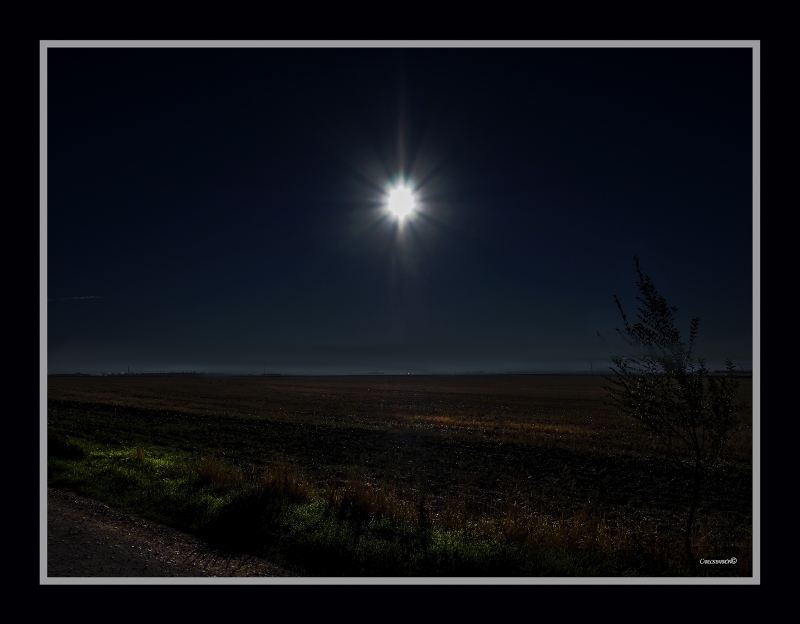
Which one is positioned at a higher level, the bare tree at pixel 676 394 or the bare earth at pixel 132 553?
the bare tree at pixel 676 394

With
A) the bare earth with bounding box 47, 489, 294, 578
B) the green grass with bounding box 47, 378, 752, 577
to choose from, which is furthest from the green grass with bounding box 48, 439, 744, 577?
the bare earth with bounding box 47, 489, 294, 578

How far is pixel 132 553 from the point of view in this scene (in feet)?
26.3

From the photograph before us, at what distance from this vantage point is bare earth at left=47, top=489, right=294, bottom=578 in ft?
24.8

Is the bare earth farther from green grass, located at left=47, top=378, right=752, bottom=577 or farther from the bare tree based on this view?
the bare tree

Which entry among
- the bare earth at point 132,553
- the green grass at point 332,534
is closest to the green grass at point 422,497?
the green grass at point 332,534

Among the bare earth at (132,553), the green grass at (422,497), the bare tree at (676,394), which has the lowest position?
the green grass at (422,497)

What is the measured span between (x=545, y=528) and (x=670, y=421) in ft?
11.2

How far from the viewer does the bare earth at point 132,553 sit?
24.8 ft

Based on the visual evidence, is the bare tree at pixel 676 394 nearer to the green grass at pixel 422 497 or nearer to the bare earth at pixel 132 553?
the green grass at pixel 422 497

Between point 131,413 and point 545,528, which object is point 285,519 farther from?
point 131,413

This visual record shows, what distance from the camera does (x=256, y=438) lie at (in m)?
27.6

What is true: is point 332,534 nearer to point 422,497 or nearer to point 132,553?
point 132,553

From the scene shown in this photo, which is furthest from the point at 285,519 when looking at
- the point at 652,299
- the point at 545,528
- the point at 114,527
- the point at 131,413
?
the point at 131,413

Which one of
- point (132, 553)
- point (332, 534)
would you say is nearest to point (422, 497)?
point (332, 534)
